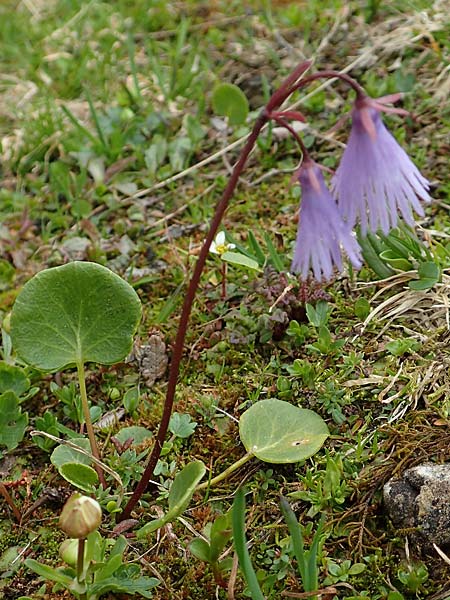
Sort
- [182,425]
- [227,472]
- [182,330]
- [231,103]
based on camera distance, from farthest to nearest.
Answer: [231,103]
[182,425]
[227,472]
[182,330]

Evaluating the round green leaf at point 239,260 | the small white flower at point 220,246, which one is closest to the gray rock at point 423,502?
the round green leaf at point 239,260

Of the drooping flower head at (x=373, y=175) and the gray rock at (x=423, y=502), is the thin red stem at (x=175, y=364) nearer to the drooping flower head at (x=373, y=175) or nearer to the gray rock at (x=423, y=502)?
the drooping flower head at (x=373, y=175)

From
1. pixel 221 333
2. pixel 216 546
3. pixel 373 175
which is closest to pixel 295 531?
pixel 216 546

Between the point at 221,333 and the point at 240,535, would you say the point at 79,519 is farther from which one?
the point at 221,333

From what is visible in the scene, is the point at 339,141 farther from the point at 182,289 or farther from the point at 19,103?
the point at 19,103

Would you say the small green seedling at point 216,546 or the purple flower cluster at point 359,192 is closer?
the purple flower cluster at point 359,192

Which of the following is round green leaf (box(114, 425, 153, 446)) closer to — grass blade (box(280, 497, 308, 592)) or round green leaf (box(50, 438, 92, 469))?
round green leaf (box(50, 438, 92, 469))
